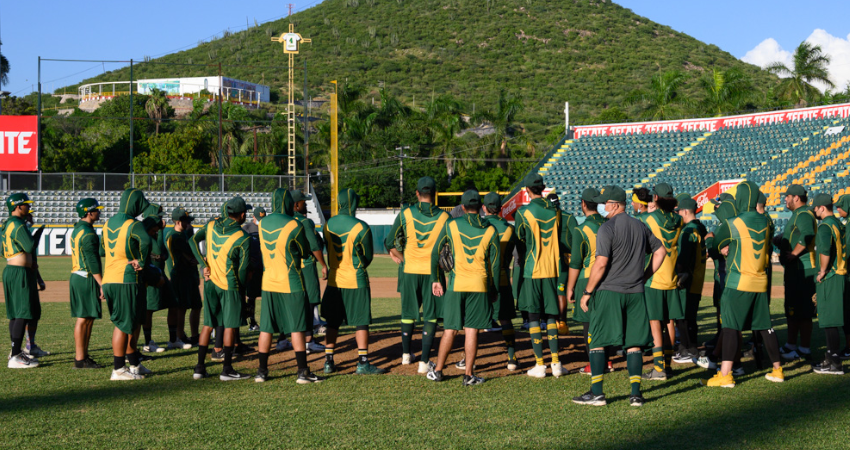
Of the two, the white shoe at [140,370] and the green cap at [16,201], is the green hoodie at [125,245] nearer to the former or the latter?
the white shoe at [140,370]

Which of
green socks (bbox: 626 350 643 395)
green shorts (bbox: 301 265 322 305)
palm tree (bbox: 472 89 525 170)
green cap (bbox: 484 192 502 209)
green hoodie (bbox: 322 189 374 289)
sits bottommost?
green socks (bbox: 626 350 643 395)

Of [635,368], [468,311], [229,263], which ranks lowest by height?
[635,368]

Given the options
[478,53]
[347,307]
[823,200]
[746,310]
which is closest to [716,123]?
[823,200]

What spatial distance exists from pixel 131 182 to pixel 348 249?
30.9 meters

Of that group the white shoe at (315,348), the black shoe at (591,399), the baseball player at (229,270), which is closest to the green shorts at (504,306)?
the black shoe at (591,399)

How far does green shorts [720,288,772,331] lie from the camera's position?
24.3 ft

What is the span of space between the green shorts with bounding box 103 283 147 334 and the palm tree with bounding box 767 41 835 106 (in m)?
50.8

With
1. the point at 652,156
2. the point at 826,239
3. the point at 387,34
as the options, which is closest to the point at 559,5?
the point at 387,34

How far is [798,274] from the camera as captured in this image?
8695 mm

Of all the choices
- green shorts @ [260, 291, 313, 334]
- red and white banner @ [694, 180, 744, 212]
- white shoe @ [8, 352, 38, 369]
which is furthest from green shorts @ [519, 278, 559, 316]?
red and white banner @ [694, 180, 744, 212]

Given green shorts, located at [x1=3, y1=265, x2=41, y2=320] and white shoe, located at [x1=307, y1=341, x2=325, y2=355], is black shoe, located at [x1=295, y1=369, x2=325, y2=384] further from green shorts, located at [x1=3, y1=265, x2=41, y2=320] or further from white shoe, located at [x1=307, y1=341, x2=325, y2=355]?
green shorts, located at [x1=3, y1=265, x2=41, y2=320]

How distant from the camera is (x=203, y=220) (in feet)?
118

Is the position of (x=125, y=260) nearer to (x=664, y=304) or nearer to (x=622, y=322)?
(x=622, y=322)

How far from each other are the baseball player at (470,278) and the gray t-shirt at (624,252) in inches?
55.5
